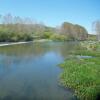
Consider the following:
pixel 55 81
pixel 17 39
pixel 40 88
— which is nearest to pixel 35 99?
pixel 40 88

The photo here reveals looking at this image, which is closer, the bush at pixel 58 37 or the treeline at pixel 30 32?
the treeline at pixel 30 32

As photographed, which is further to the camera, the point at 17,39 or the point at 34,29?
the point at 34,29

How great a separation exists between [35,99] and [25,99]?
48 cm

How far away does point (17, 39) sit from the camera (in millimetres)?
65188

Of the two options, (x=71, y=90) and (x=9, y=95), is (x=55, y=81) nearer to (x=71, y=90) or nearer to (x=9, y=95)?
(x=71, y=90)

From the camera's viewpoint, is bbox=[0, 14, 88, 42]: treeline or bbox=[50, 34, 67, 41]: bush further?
bbox=[50, 34, 67, 41]: bush

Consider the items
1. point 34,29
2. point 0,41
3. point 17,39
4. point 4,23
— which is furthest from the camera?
point 34,29

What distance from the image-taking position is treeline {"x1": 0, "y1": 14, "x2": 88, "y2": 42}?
6419 centimetres

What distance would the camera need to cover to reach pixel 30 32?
86.6 meters

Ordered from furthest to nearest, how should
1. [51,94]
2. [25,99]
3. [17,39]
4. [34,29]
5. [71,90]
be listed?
[34,29] < [17,39] < [71,90] < [51,94] < [25,99]

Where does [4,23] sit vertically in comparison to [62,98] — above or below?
above

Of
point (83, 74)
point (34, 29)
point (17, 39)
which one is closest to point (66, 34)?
point (34, 29)

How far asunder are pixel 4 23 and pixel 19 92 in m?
71.0

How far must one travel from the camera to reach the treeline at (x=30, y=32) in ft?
211
